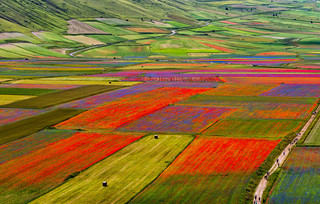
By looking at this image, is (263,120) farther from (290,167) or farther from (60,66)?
(60,66)

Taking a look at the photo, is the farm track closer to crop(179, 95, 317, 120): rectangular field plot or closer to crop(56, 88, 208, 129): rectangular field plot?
crop(179, 95, 317, 120): rectangular field plot

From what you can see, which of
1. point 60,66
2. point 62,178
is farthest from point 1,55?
point 62,178

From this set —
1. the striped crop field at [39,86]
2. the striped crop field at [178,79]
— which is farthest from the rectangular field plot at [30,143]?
the striped crop field at [178,79]

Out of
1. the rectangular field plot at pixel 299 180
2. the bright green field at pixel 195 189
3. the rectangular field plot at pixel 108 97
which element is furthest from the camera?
the rectangular field plot at pixel 108 97

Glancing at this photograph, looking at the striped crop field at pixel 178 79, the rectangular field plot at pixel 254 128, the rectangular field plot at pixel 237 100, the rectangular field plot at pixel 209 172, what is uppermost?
the rectangular field plot at pixel 209 172

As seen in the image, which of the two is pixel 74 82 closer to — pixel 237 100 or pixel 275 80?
pixel 237 100

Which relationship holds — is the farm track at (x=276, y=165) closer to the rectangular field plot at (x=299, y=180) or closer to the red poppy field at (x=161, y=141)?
the rectangular field plot at (x=299, y=180)
